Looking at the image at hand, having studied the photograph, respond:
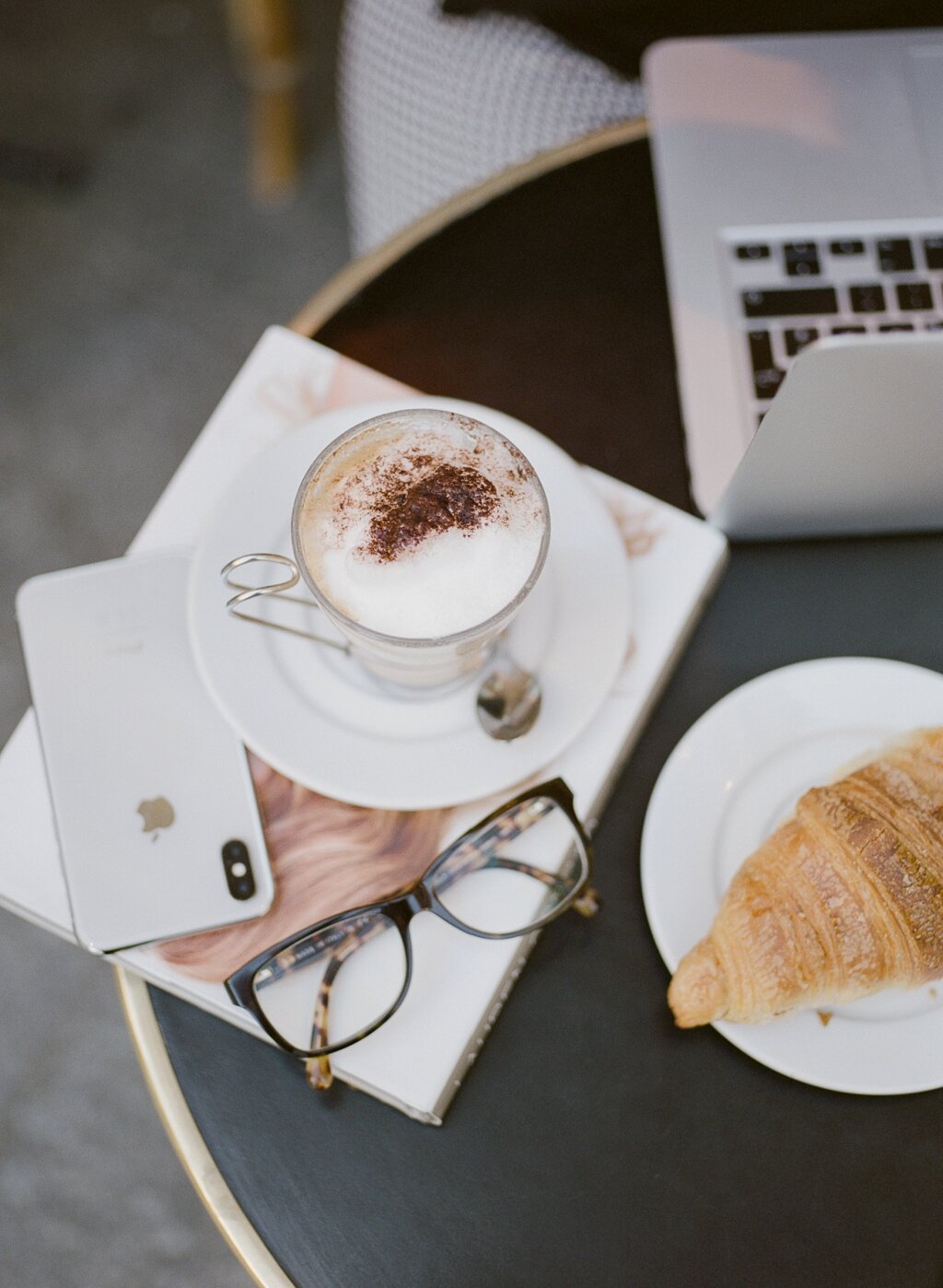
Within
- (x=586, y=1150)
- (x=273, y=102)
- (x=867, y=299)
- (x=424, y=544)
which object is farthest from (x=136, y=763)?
(x=273, y=102)

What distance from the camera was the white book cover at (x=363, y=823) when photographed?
2.27ft

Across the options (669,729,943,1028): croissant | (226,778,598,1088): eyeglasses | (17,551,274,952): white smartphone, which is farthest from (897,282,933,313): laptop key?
(17,551,274,952): white smartphone

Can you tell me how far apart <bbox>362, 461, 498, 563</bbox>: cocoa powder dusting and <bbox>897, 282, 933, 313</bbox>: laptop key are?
43 cm

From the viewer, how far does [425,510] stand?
2.10 ft

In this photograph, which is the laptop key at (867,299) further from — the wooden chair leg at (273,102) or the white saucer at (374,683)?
the wooden chair leg at (273,102)

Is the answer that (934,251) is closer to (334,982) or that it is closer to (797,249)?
(797,249)

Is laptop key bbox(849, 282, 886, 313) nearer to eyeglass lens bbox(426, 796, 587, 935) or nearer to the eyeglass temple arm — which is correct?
eyeglass lens bbox(426, 796, 587, 935)

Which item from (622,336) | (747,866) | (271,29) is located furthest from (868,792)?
(271,29)

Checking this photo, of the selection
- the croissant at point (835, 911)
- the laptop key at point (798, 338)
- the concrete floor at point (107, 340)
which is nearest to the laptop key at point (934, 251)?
the laptop key at point (798, 338)

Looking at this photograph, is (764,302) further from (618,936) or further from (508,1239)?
(508,1239)

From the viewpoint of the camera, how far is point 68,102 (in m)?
1.77

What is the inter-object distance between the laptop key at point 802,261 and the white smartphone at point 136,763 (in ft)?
1.78

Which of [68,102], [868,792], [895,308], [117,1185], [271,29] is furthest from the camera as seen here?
[68,102]

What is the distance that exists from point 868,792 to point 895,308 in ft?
1.36
